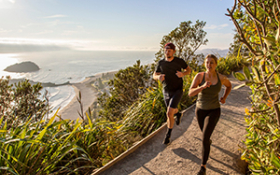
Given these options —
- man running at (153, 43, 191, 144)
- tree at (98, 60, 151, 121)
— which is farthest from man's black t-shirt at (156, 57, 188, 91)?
tree at (98, 60, 151, 121)

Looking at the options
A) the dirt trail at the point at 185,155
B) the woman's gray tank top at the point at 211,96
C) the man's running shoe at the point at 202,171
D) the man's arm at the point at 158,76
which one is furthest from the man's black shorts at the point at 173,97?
the man's running shoe at the point at 202,171

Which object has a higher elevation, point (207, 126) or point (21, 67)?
point (207, 126)

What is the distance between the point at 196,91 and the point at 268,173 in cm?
142

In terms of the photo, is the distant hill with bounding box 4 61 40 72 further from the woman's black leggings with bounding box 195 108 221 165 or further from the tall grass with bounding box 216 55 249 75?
the woman's black leggings with bounding box 195 108 221 165

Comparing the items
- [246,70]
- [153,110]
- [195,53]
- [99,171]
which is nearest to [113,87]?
[153,110]

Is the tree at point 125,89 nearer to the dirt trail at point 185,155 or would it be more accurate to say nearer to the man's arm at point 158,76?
the dirt trail at point 185,155

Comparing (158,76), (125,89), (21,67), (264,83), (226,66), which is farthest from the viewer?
(21,67)

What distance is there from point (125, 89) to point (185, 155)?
6.09 metres

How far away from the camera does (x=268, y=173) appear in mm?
1814

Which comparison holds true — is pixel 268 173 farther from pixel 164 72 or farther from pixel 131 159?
pixel 164 72

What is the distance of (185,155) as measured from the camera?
11.0 ft

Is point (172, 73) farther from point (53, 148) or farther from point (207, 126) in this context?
point (53, 148)

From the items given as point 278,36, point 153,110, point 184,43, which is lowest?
point 153,110

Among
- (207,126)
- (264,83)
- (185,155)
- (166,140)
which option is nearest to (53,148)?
(166,140)
